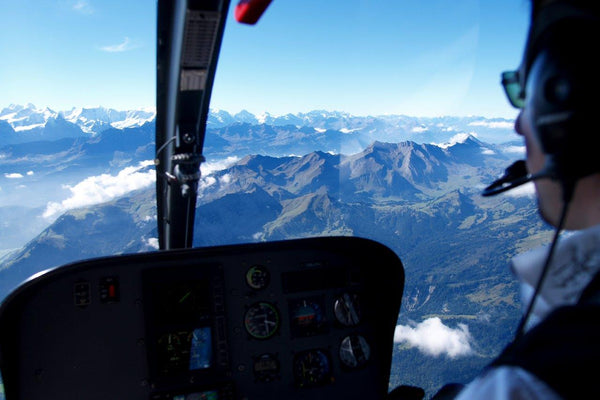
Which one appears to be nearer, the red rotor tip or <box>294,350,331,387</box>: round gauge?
the red rotor tip

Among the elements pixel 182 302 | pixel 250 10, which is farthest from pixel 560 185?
pixel 182 302

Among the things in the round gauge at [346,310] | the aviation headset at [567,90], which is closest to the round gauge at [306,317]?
the round gauge at [346,310]

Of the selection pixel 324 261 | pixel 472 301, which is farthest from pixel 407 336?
pixel 324 261

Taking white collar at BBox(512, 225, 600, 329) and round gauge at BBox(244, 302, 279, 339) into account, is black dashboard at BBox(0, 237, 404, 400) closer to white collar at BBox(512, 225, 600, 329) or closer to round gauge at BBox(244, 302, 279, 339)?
round gauge at BBox(244, 302, 279, 339)

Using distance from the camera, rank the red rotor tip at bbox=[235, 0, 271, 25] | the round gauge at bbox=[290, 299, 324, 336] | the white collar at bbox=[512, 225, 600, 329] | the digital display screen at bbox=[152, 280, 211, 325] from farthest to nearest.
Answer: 1. the round gauge at bbox=[290, 299, 324, 336]
2. the digital display screen at bbox=[152, 280, 211, 325]
3. the red rotor tip at bbox=[235, 0, 271, 25]
4. the white collar at bbox=[512, 225, 600, 329]

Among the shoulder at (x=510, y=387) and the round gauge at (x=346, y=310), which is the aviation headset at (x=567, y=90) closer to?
the shoulder at (x=510, y=387)

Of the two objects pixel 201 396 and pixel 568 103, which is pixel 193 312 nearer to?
pixel 201 396

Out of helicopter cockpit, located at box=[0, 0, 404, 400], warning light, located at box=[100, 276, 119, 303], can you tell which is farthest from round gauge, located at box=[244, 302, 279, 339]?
warning light, located at box=[100, 276, 119, 303]
